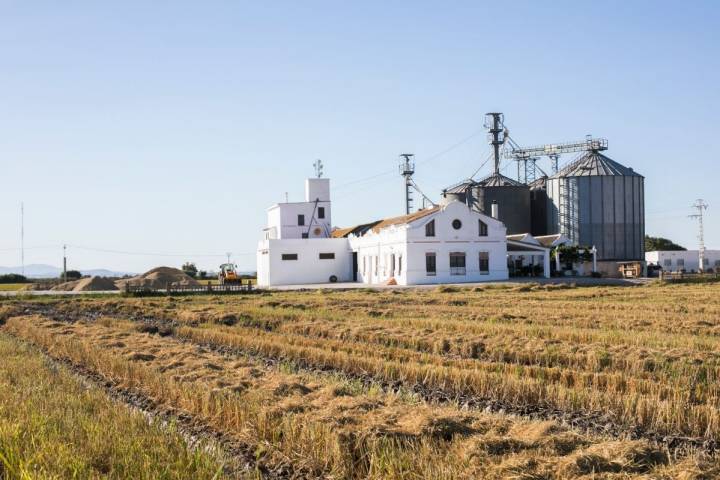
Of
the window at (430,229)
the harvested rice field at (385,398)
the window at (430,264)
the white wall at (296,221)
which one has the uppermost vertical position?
the white wall at (296,221)

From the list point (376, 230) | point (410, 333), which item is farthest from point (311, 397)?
point (376, 230)

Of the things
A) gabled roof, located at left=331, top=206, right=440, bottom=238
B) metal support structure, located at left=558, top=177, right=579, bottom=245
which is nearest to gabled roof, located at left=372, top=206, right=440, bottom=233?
gabled roof, located at left=331, top=206, right=440, bottom=238

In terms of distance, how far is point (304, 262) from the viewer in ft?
196

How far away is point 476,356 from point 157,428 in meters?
8.45

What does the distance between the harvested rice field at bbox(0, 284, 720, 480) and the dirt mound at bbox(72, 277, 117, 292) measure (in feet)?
121

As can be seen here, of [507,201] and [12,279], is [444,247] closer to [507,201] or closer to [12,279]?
[507,201]

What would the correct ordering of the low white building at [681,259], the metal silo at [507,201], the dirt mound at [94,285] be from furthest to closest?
the low white building at [681,259], the metal silo at [507,201], the dirt mound at [94,285]

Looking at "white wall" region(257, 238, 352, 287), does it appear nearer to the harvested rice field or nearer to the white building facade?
the white building facade

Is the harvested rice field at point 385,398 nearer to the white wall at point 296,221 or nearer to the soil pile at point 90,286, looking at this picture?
the soil pile at point 90,286

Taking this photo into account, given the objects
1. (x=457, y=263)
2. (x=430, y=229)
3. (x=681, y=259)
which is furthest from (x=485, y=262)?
(x=681, y=259)

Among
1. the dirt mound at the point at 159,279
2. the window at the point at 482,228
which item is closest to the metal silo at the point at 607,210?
Answer: the window at the point at 482,228

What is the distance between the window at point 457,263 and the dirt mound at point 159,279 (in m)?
20.3

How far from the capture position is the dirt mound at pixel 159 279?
2469 inches

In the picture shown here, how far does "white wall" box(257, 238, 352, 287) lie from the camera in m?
59.0
